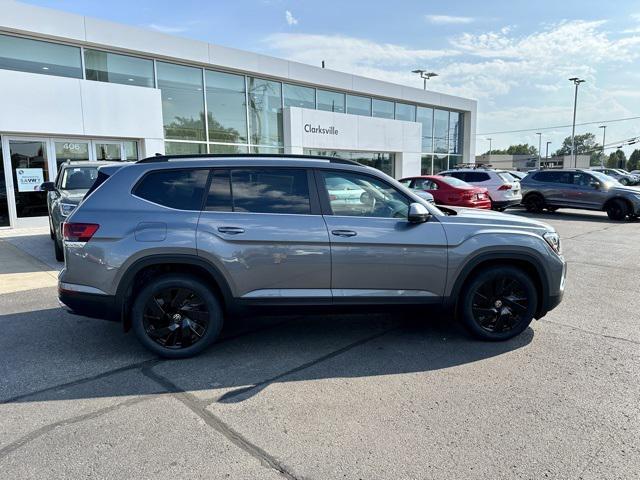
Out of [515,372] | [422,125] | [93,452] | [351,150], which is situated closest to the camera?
[93,452]

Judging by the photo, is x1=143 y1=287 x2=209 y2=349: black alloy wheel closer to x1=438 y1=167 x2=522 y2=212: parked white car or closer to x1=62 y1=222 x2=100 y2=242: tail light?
x1=62 y1=222 x2=100 y2=242: tail light

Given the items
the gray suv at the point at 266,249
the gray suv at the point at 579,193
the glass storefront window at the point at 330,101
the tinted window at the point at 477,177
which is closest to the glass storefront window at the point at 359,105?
the glass storefront window at the point at 330,101

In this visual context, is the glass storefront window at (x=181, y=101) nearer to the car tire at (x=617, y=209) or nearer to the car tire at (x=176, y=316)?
the car tire at (x=176, y=316)

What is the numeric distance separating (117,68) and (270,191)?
40.9 ft

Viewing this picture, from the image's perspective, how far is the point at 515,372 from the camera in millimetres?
3758

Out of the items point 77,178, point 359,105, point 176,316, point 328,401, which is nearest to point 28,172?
point 77,178

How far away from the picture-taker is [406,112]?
81.4ft

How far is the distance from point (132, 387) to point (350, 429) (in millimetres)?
1796

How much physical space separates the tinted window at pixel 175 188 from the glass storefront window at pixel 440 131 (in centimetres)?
2464

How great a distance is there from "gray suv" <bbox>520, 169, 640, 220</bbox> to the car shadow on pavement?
1262 cm

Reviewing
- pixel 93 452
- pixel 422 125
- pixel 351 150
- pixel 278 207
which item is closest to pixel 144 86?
pixel 351 150

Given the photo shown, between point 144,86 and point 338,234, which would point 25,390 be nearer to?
point 338,234

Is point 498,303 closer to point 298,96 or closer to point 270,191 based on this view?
point 270,191

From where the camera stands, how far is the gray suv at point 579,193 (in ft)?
47.2
